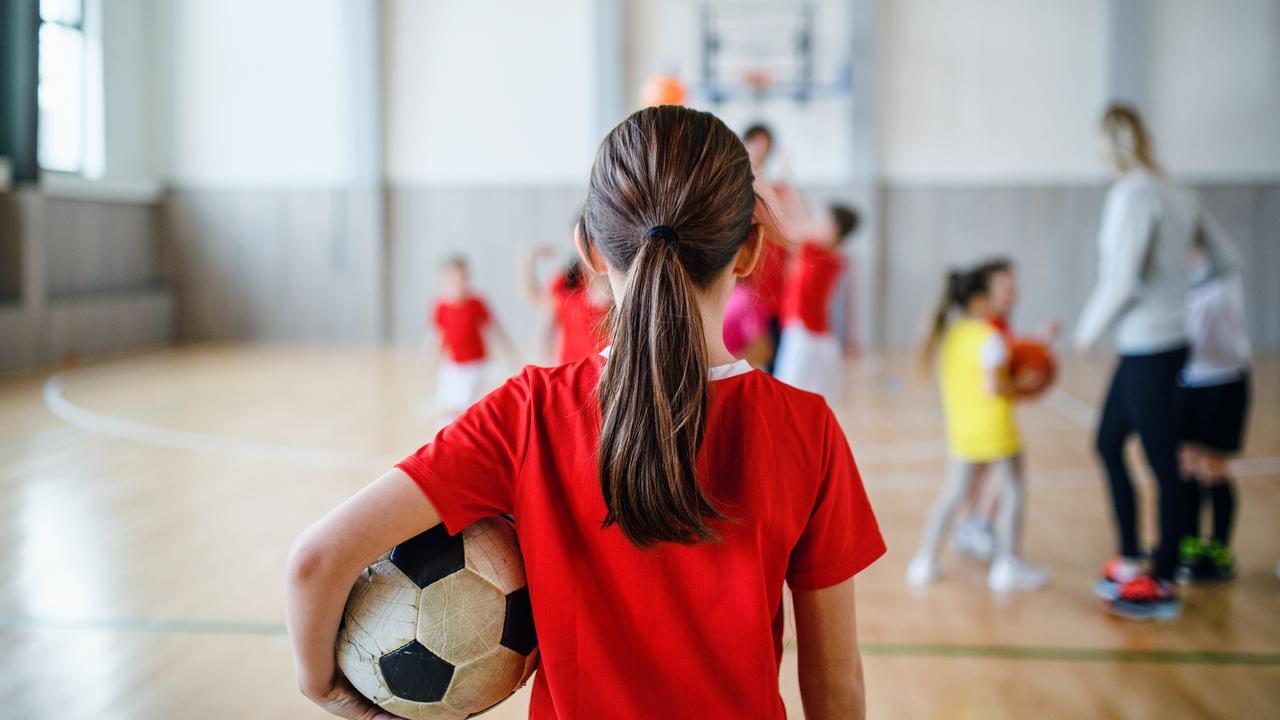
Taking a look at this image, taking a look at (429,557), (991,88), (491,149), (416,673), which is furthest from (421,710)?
(991,88)

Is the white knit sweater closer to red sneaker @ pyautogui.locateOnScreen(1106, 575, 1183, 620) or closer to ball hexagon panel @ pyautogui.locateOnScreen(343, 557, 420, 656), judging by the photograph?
red sneaker @ pyautogui.locateOnScreen(1106, 575, 1183, 620)

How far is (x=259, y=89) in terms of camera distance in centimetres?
1084

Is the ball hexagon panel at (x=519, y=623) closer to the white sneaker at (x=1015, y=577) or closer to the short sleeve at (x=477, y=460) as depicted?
the short sleeve at (x=477, y=460)

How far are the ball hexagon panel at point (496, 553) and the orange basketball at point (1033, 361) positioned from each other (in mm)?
2650

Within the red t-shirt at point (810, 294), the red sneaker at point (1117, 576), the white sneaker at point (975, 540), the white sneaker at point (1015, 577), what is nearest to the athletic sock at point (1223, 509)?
the red sneaker at point (1117, 576)

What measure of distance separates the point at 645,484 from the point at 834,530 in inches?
9.3

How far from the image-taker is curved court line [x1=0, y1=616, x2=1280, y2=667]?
2693 mm

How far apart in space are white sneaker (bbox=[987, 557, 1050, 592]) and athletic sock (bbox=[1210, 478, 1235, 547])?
60 cm

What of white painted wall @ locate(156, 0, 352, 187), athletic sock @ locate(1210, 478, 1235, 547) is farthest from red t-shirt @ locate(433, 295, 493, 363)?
white painted wall @ locate(156, 0, 352, 187)

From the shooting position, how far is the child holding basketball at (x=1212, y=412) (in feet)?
11.0

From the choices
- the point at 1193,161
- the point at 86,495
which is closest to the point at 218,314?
the point at 86,495

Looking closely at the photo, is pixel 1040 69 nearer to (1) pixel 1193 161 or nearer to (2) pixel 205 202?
(1) pixel 1193 161

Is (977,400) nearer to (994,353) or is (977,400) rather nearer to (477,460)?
(994,353)

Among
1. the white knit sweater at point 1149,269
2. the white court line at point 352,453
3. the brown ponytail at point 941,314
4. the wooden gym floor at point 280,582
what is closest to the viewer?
the wooden gym floor at point 280,582
